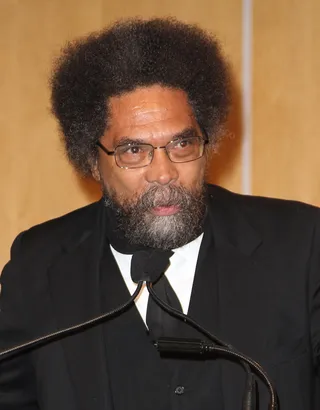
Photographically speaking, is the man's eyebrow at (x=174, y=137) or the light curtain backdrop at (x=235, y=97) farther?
the light curtain backdrop at (x=235, y=97)

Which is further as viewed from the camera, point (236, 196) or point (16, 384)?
point (236, 196)

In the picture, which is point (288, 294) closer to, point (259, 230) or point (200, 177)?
point (259, 230)

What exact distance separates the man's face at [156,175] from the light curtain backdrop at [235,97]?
41 cm

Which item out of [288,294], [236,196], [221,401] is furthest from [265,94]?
[221,401]

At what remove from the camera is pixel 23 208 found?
2248 mm

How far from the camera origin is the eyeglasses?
64.2 inches

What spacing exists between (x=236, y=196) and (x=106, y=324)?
40 cm

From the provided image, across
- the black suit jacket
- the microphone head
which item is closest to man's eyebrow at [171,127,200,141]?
the black suit jacket

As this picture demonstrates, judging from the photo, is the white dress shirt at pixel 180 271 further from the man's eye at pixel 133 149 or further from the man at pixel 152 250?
the man's eye at pixel 133 149

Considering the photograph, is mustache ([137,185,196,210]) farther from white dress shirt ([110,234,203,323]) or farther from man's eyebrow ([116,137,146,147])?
white dress shirt ([110,234,203,323])

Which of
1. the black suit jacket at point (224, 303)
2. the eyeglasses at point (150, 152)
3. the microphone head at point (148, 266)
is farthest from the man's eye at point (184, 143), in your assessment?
the microphone head at point (148, 266)

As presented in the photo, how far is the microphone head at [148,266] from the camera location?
1386mm

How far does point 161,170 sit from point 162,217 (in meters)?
0.10

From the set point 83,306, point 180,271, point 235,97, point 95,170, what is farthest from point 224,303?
point 235,97
